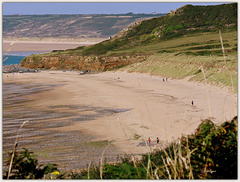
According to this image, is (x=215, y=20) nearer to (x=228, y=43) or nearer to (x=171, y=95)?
(x=228, y=43)

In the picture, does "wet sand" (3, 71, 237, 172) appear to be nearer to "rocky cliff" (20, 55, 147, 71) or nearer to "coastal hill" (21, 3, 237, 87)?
"coastal hill" (21, 3, 237, 87)

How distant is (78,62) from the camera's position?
76938 mm

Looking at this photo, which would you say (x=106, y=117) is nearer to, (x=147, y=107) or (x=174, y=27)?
(x=147, y=107)

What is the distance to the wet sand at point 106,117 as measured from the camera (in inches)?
642

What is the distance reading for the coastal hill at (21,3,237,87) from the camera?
172 feet

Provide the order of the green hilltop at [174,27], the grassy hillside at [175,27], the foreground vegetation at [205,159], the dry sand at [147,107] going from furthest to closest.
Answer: the grassy hillside at [175,27] → the green hilltop at [174,27] → the dry sand at [147,107] → the foreground vegetation at [205,159]

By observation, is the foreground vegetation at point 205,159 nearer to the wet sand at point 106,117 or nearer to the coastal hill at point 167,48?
the wet sand at point 106,117

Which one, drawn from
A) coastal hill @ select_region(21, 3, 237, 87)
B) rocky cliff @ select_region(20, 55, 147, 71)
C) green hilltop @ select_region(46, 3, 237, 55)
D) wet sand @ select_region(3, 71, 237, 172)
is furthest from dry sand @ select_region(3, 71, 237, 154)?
green hilltop @ select_region(46, 3, 237, 55)

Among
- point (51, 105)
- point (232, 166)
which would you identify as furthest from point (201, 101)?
point (232, 166)

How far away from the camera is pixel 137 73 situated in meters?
57.9

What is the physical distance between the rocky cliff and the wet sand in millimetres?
30827

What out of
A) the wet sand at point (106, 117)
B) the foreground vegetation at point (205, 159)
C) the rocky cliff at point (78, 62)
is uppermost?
the rocky cliff at point (78, 62)

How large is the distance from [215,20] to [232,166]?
308 feet

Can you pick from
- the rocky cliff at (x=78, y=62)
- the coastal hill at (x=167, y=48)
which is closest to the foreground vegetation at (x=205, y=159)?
the coastal hill at (x=167, y=48)
